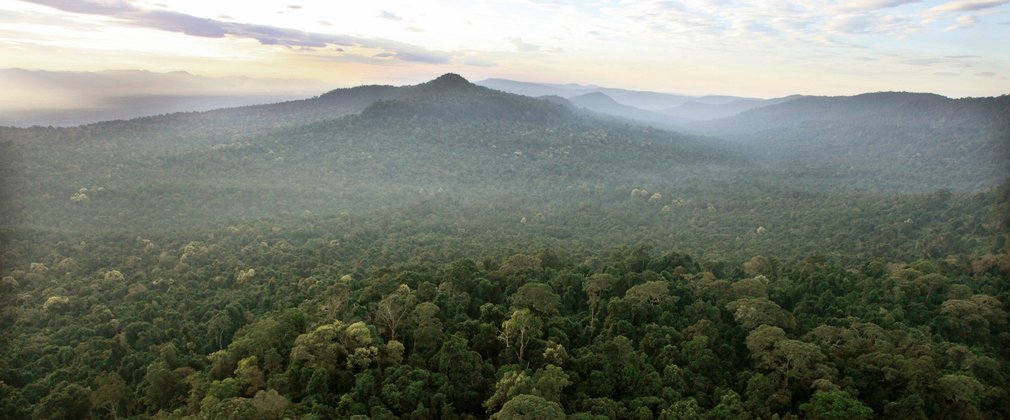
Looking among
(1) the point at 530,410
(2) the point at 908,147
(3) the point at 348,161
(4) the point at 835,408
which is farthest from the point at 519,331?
(2) the point at 908,147

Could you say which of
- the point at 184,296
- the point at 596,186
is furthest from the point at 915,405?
the point at 596,186

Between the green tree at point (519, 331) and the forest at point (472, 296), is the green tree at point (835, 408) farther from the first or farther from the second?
the green tree at point (519, 331)

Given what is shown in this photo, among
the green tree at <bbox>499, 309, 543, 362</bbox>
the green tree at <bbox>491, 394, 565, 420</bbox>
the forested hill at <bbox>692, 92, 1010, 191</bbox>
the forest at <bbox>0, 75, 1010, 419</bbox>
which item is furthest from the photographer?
the forested hill at <bbox>692, 92, 1010, 191</bbox>

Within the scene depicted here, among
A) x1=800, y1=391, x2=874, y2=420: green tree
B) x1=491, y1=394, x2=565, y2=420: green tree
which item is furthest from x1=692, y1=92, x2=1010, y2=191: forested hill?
x1=491, y1=394, x2=565, y2=420: green tree

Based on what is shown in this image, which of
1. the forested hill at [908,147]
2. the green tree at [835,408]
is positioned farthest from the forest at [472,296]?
the forested hill at [908,147]

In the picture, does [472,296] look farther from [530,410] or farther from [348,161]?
[348,161]

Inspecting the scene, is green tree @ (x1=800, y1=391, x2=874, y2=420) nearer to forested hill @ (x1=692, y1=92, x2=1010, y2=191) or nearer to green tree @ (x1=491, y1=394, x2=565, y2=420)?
green tree @ (x1=491, y1=394, x2=565, y2=420)

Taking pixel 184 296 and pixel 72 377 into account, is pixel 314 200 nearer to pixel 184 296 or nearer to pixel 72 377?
pixel 184 296
